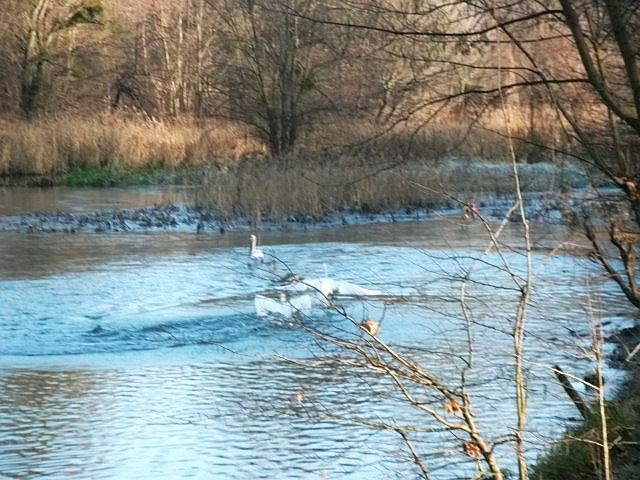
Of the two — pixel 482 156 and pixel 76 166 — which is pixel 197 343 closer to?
pixel 482 156

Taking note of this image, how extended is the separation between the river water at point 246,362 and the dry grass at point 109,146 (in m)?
13.6

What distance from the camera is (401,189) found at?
21.8 meters

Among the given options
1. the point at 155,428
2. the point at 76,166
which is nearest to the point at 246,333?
the point at 155,428

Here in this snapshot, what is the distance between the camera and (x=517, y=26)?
21.4 ft

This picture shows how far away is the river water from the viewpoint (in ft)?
22.4

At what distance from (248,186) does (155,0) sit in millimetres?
25285

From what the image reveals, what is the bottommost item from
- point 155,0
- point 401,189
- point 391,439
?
point 391,439

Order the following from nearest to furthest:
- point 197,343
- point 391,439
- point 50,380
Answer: point 391,439, point 50,380, point 197,343

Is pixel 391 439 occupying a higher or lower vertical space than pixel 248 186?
lower

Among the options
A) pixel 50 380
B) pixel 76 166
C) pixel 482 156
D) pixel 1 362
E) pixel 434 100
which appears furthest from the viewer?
pixel 76 166

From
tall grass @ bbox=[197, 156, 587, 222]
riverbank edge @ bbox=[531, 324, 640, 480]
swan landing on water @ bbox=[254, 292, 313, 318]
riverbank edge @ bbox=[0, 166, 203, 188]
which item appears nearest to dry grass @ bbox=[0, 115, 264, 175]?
riverbank edge @ bbox=[0, 166, 203, 188]

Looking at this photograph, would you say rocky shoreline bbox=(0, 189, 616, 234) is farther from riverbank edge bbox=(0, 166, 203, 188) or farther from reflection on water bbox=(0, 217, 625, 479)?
riverbank edge bbox=(0, 166, 203, 188)

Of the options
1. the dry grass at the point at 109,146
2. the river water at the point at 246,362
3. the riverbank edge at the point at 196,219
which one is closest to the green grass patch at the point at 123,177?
the dry grass at the point at 109,146

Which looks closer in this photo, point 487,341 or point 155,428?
point 155,428
